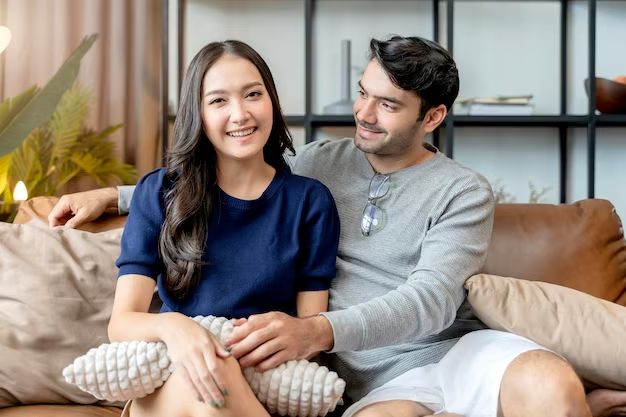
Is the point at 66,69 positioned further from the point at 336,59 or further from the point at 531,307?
the point at 336,59

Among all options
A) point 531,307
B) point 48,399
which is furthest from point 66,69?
point 48,399

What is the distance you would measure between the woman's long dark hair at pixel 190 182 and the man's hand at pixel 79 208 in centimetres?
32

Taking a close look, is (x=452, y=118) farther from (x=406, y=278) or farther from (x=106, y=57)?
(x=406, y=278)

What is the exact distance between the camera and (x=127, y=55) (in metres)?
3.12

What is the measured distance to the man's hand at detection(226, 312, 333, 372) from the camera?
131 cm

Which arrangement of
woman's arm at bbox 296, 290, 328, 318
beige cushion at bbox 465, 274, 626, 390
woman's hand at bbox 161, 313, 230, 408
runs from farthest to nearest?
1. woman's arm at bbox 296, 290, 328, 318
2. beige cushion at bbox 465, 274, 626, 390
3. woman's hand at bbox 161, 313, 230, 408

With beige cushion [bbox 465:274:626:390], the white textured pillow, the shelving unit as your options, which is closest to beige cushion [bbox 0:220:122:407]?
the white textured pillow

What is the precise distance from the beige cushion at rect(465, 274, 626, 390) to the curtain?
1.89 m

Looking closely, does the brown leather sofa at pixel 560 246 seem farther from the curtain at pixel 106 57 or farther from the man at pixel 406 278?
the curtain at pixel 106 57

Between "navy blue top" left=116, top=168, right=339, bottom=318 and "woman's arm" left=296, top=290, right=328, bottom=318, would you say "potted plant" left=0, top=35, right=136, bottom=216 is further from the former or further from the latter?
"woman's arm" left=296, top=290, right=328, bottom=318

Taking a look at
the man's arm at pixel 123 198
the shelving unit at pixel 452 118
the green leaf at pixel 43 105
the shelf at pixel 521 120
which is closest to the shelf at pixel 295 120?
the shelving unit at pixel 452 118

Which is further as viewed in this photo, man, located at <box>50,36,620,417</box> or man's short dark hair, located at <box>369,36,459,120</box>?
man's short dark hair, located at <box>369,36,459,120</box>

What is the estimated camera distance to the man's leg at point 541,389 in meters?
1.25

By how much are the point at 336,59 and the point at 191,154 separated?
7.29 ft
